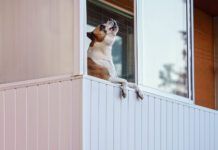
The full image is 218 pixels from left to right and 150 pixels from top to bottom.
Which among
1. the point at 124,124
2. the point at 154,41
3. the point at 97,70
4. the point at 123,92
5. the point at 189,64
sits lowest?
the point at 124,124

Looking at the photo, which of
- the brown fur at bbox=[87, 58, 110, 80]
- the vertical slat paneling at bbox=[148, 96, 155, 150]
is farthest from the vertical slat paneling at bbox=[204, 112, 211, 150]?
the brown fur at bbox=[87, 58, 110, 80]

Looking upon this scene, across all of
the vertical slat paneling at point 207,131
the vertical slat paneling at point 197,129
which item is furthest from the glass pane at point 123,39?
the vertical slat paneling at point 207,131

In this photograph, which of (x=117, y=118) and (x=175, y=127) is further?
(x=175, y=127)

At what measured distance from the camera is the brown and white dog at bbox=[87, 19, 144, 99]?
3.83m

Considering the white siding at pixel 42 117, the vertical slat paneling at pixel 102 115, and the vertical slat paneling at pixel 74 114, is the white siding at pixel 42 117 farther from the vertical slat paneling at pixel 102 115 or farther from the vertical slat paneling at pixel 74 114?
the vertical slat paneling at pixel 102 115

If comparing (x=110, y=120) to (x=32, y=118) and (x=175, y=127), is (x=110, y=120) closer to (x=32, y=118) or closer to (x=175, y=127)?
(x=32, y=118)

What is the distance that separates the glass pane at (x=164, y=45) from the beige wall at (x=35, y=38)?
0.78 m

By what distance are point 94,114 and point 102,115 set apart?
0.34ft

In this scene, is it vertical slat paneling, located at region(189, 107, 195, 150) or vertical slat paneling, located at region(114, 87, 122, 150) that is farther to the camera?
vertical slat paneling, located at region(189, 107, 195, 150)

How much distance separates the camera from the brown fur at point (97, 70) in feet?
12.5

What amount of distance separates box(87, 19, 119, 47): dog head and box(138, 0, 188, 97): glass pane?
25 cm

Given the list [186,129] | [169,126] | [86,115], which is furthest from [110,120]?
[186,129]

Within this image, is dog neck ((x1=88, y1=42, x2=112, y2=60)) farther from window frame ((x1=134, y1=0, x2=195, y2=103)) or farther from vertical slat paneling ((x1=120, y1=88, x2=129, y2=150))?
vertical slat paneling ((x1=120, y1=88, x2=129, y2=150))

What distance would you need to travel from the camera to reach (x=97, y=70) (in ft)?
12.7
